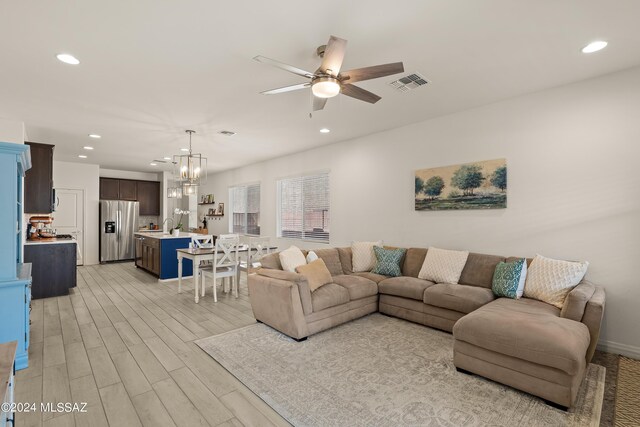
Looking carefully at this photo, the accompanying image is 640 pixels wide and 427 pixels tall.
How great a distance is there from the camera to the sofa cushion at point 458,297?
327 cm

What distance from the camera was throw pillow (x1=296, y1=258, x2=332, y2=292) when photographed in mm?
3617

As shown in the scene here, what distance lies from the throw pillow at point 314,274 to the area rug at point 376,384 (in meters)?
0.56

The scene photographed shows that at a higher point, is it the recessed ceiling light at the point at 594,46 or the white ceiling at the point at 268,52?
the recessed ceiling light at the point at 594,46

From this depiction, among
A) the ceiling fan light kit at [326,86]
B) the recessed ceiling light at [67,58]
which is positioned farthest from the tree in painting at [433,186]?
the recessed ceiling light at [67,58]

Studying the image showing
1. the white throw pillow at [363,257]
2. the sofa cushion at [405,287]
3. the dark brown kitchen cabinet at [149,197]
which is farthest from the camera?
the dark brown kitchen cabinet at [149,197]

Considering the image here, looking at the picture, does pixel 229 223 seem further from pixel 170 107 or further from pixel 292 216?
pixel 170 107

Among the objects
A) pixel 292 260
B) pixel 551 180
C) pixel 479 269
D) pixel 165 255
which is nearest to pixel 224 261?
Answer: pixel 292 260

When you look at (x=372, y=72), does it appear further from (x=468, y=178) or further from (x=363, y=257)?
(x=363, y=257)

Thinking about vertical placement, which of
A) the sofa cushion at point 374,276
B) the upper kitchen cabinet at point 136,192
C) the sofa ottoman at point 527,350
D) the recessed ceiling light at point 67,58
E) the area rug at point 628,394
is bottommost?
the area rug at point 628,394

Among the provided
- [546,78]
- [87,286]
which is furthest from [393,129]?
[87,286]

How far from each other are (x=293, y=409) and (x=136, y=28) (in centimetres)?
303

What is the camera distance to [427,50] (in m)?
2.61

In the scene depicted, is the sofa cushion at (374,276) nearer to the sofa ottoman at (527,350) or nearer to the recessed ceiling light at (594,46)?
the sofa ottoman at (527,350)

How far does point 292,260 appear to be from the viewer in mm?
3938
